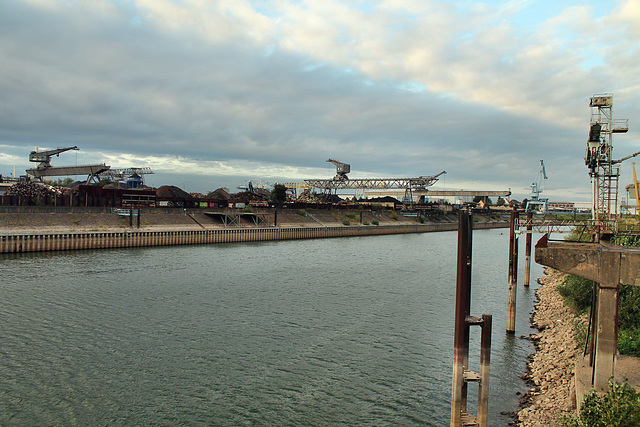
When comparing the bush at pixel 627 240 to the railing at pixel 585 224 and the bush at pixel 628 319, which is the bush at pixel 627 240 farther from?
the bush at pixel 628 319

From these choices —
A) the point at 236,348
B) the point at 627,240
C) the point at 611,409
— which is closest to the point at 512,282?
the point at 627,240

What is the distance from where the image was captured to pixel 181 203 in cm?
8256

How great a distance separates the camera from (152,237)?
57438 mm

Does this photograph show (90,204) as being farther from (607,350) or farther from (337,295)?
(607,350)

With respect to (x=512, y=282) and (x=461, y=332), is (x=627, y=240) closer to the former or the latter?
(x=512, y=282)

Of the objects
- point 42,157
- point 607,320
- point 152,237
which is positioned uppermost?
point 42,157

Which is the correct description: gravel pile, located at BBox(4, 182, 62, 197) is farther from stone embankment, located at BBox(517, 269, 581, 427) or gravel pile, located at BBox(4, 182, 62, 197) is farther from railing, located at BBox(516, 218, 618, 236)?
stone embankment, located at BBox(517, 269, 581, 427)

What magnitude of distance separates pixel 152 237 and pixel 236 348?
4261 cm

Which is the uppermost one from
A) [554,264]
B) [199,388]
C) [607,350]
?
[554,264]

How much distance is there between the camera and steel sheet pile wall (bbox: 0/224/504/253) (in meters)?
46.0

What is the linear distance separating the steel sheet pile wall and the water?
10.7 metres

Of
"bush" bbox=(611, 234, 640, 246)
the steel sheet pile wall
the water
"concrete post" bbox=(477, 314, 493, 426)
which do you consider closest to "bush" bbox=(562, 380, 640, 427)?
"concrete post" bbox=(477, 314, 493, 426)

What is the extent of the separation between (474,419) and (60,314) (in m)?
21.9

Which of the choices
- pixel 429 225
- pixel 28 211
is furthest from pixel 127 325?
pixel 429 225
